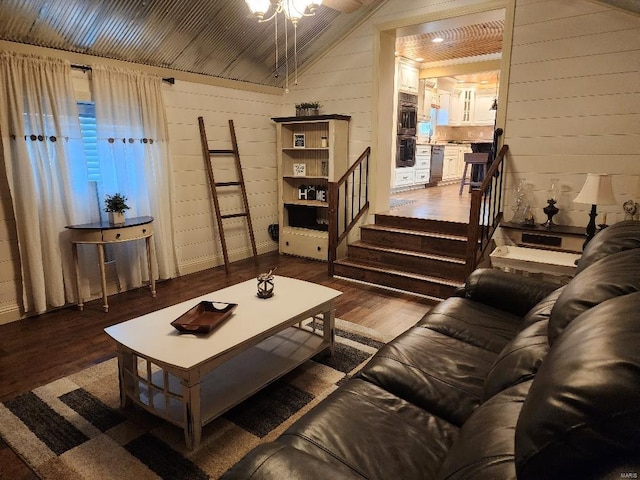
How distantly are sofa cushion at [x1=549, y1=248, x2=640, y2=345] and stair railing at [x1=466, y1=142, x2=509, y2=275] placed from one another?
6.81 ft

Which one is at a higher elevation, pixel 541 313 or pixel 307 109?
pixel 307 109

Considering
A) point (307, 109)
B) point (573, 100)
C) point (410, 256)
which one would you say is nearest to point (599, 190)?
point (573, 100)

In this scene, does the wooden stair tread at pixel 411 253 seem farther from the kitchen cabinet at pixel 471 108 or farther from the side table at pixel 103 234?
the kitchen cabinet at pixel 471 108

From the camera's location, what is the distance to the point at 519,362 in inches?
54.1

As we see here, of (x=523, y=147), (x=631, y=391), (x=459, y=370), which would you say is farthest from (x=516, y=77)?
(x=631, y=391)

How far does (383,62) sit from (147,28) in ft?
8.31

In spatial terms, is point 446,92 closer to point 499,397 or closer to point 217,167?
point 217,167

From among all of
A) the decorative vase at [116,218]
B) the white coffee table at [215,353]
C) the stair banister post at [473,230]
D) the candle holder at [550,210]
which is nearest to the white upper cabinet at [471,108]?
the candle holder at [550,210]

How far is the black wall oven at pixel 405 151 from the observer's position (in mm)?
7352

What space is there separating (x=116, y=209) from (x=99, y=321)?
3.22ft

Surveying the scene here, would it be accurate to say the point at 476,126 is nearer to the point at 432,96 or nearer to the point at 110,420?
the point at 432,96

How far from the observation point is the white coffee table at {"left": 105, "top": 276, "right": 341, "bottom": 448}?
1.91 m

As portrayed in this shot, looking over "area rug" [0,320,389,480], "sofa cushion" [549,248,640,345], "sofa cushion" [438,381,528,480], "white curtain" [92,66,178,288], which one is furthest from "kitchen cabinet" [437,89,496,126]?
"sofa cushion" [438,381,528,480]

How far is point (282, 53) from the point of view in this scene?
5.11 metres
